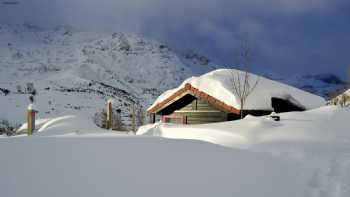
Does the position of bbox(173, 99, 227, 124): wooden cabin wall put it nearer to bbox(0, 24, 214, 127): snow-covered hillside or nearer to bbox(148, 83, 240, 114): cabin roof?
bbox(148, 83, 240, 114): cabin roof

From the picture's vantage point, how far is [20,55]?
335 ft

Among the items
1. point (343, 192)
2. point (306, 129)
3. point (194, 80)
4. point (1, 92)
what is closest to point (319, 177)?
point (343, 192)

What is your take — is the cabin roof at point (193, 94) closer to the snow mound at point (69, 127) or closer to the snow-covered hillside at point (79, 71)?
the snow mound at point (69, 127)

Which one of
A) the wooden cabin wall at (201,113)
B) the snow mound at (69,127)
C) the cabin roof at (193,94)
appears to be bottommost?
the snow mound at (69,127)

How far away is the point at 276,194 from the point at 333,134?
3.46 m

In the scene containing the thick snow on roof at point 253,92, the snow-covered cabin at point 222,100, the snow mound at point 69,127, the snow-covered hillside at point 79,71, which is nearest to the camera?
the snow mound at point 69,127

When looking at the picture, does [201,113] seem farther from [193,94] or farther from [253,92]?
[253,92]

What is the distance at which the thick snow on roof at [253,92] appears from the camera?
1258cm

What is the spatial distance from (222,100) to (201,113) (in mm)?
2122

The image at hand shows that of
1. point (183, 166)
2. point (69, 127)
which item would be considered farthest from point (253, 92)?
point (183, 166)

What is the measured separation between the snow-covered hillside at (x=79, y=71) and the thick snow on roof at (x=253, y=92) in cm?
2384

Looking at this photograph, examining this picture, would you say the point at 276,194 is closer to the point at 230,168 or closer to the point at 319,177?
the point at 230,168

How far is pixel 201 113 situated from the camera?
14.8m

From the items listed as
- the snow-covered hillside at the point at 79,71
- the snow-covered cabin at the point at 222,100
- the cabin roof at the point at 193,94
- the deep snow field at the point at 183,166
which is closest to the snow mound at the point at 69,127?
the cabin roof at the point at 193,94
